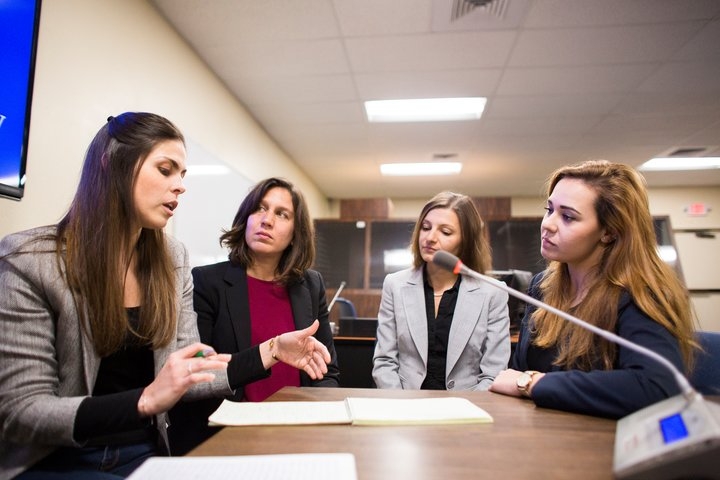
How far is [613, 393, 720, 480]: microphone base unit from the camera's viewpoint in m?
0.53

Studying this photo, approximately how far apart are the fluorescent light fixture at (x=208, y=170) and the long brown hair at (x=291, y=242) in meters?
1.21

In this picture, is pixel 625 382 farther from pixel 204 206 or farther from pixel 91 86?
pixel 204 206

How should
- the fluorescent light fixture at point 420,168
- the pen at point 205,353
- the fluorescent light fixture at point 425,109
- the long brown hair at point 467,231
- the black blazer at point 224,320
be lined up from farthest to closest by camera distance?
the fluorescent light fixture at point 420,168, the fluorescent light fixture at point 425,109, the long brown hair at point 467,231, the black blazer at point 224,320, the pen at point 205,353

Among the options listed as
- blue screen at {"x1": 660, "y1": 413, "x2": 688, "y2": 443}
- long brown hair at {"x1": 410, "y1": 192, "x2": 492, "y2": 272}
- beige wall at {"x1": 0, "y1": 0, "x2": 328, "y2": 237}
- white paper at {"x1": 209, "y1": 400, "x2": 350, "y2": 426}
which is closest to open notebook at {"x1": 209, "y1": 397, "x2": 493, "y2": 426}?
white paper at {"x1": 209, "y1": 400, "x2": 350, "y2": 426}

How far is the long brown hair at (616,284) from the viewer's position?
112 centimetres

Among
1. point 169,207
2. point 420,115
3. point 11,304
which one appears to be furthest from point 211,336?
point 420,115

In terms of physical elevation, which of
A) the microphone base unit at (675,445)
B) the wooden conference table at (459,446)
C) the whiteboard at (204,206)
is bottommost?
the wooden conference table at (459,446)

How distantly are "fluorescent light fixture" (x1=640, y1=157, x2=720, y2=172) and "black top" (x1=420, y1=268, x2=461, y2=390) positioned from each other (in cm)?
522

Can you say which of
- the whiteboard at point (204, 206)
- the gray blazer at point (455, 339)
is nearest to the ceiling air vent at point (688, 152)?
the gray blazer at point (455, 339)

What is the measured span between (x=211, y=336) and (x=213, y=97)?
234cm

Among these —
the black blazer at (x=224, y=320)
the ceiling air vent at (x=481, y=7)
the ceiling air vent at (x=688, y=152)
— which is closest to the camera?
the black blazer at (x=224, y=320)

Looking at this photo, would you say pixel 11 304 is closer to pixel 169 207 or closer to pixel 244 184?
pixel 169 207

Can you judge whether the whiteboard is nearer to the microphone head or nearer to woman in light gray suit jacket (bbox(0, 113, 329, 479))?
woman in light gray suit jacket (bbox(0, 113, 329, 479))

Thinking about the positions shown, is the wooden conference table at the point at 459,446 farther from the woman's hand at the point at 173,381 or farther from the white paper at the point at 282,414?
the woman's hand at the point at 173,381
